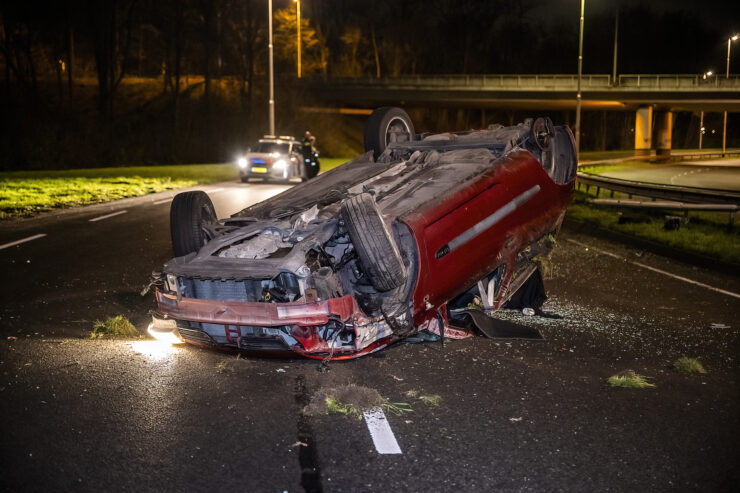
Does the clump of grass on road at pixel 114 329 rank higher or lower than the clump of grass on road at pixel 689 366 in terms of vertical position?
higher

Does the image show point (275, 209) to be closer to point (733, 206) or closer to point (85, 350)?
point (85, 350)

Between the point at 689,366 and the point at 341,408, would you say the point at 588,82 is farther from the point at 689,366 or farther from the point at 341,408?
the point at 341,408

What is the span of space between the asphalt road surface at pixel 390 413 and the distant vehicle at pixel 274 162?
1775cm

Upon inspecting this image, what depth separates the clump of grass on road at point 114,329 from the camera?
628 cm

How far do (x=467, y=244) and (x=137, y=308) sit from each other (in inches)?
140

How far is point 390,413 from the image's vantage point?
177 inches

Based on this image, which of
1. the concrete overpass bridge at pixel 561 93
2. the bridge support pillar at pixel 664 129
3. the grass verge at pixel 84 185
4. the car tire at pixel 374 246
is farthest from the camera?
the bridge support pillar at pixel 664 129

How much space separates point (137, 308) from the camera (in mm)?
7219

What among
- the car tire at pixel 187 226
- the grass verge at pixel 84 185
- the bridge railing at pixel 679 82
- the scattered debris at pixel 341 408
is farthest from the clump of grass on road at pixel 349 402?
the bridge railing at pixel 679 82

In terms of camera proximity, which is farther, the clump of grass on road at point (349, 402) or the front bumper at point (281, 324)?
the front bumper at point (281, 324)

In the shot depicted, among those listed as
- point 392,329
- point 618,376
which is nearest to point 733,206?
point 618,376

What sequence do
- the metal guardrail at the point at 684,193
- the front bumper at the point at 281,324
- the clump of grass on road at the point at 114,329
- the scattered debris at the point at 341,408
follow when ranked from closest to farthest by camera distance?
the scattered debris at the point at 341,408
the front bumper at the point at 281,324
the clump of grass on road at the point at 114,329
the metal guardrail at the point at 684,193

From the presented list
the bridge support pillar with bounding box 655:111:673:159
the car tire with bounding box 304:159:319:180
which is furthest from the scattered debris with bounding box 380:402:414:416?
the bridge support pillar with bounding box 655:111:673:159

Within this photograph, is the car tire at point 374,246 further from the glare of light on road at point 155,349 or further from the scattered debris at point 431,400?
the glare of light on road at point 155,349
